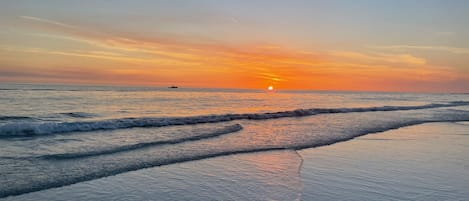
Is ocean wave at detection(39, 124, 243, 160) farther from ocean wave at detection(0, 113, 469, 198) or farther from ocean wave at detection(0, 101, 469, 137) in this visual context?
ocean wave at detection(0, 101, 469, 137)

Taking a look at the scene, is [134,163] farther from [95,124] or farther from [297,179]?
[95,124]

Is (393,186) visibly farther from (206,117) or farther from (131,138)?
(206,117)

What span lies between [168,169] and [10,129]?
9052mm

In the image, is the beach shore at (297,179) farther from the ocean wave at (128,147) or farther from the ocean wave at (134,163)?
the ocean wave at (128,147)

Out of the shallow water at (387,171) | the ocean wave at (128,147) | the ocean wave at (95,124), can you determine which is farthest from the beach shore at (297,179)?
the ocean wave at (95,124)

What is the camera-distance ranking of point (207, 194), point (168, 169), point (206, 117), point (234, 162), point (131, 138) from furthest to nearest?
1. point (206, 117)
2. point (131, 138)
3. point (234, 162)
4. point (168, 169)
5. point (207, 194)

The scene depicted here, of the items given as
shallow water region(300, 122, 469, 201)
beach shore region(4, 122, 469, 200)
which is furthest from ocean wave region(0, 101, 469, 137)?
shallow water region(300, 122, 469, 201)

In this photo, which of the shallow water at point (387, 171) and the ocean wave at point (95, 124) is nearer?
the shallow water at point (387, 171)

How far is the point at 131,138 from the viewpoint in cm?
1241

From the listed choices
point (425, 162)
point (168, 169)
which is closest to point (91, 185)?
point (168, 169)

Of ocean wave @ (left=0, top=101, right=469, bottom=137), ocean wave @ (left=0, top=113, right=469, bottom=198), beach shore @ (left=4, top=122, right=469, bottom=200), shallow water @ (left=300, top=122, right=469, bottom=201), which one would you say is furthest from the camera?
ocean wave @ (left=0, top=101, right=469, bottom=137)

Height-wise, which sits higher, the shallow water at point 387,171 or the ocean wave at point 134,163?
the shallow water at point 387,171

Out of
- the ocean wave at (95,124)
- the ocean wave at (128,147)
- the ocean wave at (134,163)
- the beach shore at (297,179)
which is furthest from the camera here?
the ocean wave at (95,124)

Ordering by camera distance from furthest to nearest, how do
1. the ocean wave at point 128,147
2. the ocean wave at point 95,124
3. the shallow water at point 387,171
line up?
the ocean wave at point 95,124, the ocean wave at point 128,147, the shallow water at point 387,171
